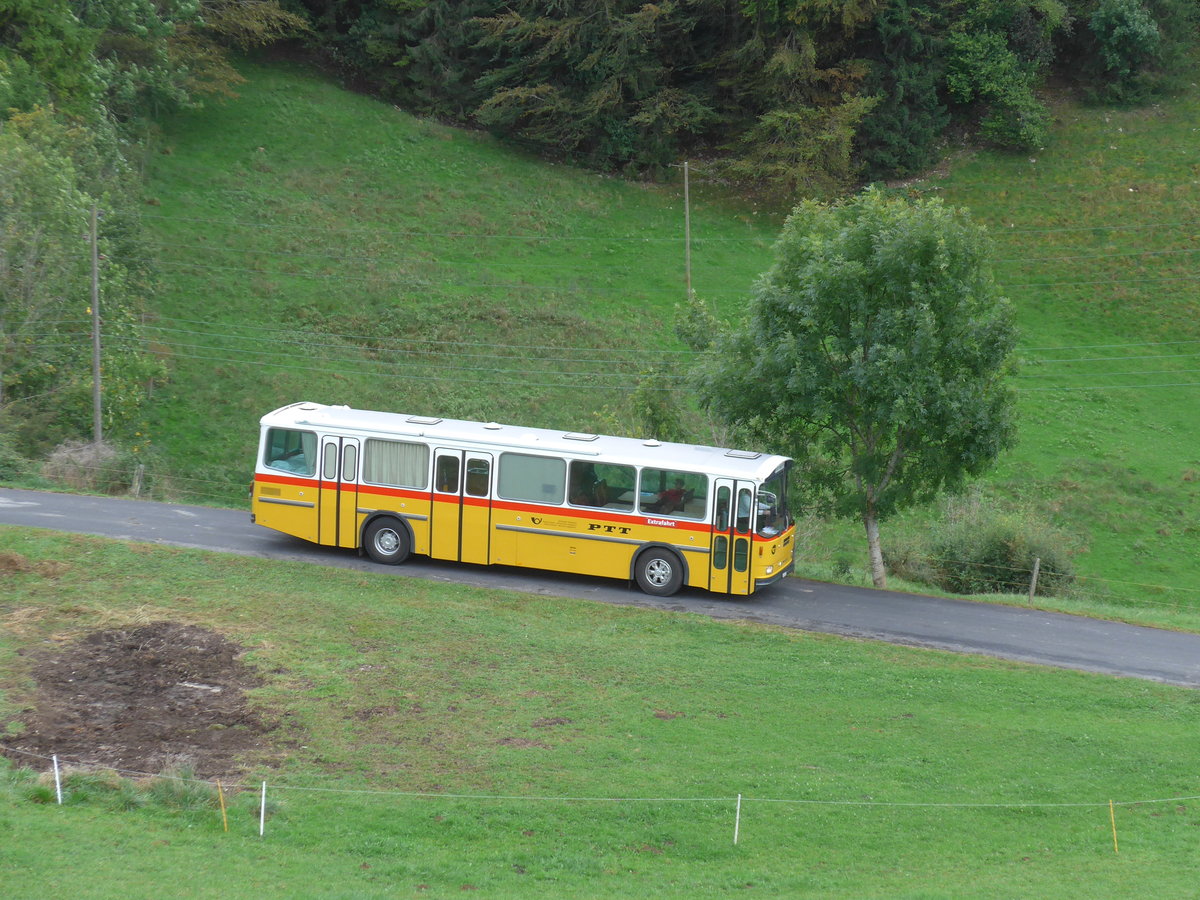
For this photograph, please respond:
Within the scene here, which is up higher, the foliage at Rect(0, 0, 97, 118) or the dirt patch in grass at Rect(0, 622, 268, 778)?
the foliage at Rect(0, 0, 97, 118)

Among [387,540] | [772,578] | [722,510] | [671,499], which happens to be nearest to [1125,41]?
[772,578]

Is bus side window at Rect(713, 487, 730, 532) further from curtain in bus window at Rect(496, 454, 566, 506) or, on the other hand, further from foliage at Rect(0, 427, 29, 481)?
foliage at Rect(0, 427, 29, 481)

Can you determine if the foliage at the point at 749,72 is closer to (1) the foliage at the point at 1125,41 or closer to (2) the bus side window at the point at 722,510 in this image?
(1) the foliage at the point at 1125,41

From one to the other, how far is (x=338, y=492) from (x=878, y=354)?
10.2 meters

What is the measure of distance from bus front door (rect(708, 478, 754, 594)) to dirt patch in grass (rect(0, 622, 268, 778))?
8075 millimetres

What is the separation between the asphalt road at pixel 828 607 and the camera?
1905 cm

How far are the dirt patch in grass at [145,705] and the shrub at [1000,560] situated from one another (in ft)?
52.2

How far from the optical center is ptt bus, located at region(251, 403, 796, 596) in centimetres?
2041

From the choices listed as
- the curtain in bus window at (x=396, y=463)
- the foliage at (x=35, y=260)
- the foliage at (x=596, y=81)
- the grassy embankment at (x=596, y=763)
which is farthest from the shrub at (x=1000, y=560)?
the foliage at (x=596, y=81)

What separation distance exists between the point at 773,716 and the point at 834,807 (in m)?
2.57

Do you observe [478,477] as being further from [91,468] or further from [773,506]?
[91,468]

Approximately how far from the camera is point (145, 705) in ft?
49.0

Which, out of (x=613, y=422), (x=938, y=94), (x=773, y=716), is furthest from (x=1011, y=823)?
(x=938, y=94)

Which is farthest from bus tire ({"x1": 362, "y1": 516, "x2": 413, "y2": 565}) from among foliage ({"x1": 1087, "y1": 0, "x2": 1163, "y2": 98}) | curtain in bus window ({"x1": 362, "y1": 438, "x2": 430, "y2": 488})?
foliage ({"x1": 1087, "y1": 0, "x2": 1163, "y2": 98})
